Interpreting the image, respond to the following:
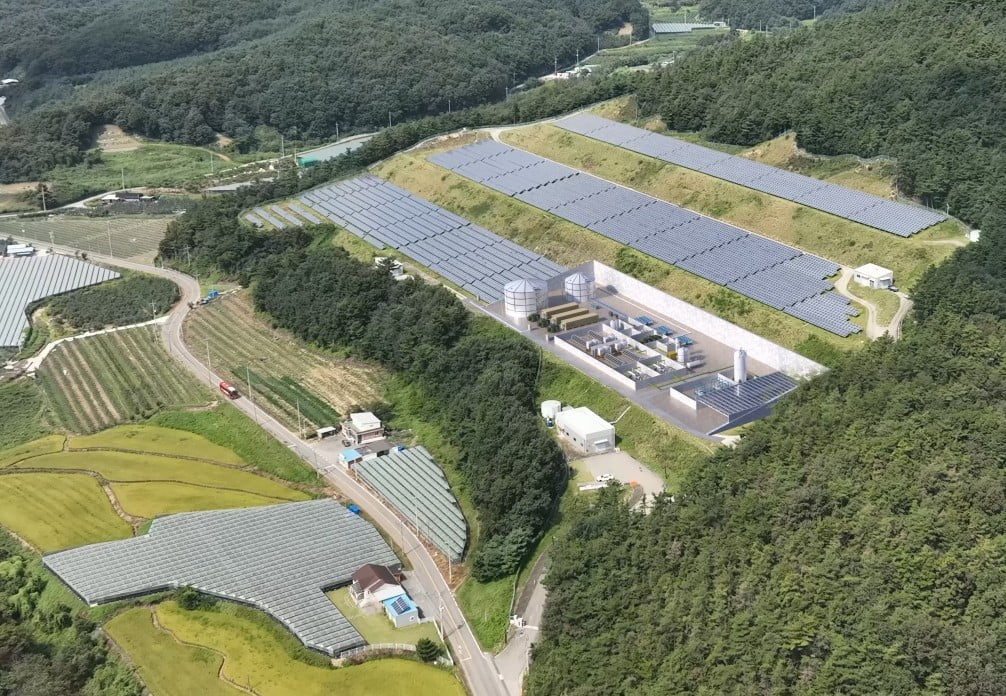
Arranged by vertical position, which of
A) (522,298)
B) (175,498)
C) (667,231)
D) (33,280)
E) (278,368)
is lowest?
(278,368)

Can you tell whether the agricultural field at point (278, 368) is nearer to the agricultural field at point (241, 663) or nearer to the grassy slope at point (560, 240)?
the grassy slope at point (560, 240)

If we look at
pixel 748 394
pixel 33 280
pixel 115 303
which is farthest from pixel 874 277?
pixel 33 280

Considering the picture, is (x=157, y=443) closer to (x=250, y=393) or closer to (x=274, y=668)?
(x=250, y=393)

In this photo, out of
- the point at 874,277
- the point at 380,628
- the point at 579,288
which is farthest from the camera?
the point at 579,288

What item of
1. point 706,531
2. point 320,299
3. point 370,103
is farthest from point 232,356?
point 370,103

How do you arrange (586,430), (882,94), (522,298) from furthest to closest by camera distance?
1. (882,94)
2. (522,298)
3. (586,430)

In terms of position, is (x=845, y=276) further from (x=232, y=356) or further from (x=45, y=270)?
(x=45, y=270)

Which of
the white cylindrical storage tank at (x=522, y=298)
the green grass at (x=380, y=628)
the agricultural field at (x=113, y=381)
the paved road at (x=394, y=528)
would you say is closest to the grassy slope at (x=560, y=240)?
the white cylindrical storage tank at (x=522, y=298)
